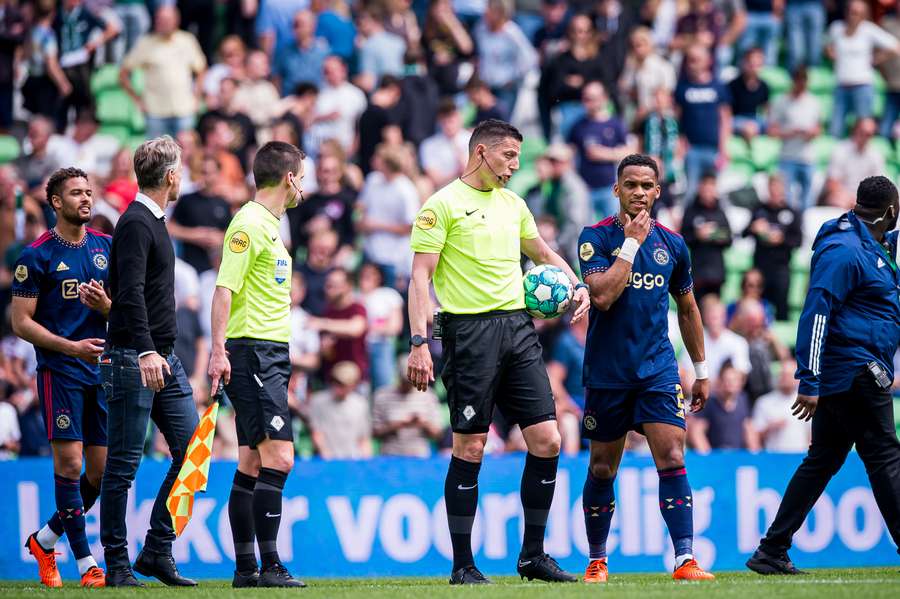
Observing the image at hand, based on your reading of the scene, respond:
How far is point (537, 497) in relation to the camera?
312 inches

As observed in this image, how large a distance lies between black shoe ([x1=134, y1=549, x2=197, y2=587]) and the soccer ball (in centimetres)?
266

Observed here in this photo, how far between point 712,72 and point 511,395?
1018cm

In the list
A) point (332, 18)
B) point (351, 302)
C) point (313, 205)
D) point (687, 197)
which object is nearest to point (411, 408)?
point (351, 302)

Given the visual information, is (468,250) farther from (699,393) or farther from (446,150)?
(446,150)

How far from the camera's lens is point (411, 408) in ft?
44.2

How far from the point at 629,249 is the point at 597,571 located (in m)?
1.95

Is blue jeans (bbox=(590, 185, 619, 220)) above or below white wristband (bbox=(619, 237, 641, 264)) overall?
above

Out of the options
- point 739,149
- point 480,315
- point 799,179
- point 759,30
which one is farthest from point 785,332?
point 480,315

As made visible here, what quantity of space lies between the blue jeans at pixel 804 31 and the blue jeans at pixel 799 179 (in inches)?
78.3

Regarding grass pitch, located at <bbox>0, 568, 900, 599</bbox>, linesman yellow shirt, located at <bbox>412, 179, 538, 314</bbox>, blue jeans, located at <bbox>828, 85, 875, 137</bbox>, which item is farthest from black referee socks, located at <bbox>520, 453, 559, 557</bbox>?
blue jeans, located at <bbox>828, 85, 875, 137</bbox>

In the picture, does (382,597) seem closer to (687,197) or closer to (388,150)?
(388,150)

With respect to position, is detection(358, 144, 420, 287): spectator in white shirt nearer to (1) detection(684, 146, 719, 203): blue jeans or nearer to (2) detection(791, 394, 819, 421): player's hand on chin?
(1) detection(684, 146, 719, 203): blue jeans

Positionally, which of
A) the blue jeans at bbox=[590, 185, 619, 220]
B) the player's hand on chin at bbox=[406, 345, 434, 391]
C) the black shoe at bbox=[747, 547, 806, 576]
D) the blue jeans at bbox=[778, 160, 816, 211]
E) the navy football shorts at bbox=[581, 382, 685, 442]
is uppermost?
the blue jeans at bbox=[778, 160, 816, 211]

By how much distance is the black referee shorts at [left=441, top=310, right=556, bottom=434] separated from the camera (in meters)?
7.84
